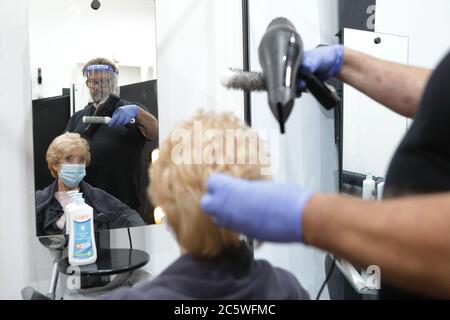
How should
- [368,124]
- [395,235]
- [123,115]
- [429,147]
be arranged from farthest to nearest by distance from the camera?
[368,124] < [123,115] < [429,147] < [395,235]

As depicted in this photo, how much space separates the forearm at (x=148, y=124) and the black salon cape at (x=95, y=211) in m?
0.26

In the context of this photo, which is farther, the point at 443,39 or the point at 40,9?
the point at 443,39

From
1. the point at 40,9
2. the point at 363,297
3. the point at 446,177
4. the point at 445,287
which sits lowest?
the point at 363,297

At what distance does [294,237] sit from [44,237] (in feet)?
3.17

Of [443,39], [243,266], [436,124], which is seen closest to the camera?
[436,124]

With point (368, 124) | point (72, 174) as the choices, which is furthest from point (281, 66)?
point (368, 124)

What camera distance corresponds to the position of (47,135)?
45.3 inches

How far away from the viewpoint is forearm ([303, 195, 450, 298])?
419 millimetres

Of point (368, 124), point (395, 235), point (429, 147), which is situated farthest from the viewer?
point (368, 124)

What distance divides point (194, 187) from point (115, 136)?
0.68 meters

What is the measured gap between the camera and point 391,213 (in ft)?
1.45

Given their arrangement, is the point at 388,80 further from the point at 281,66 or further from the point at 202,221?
the point at 202,221
